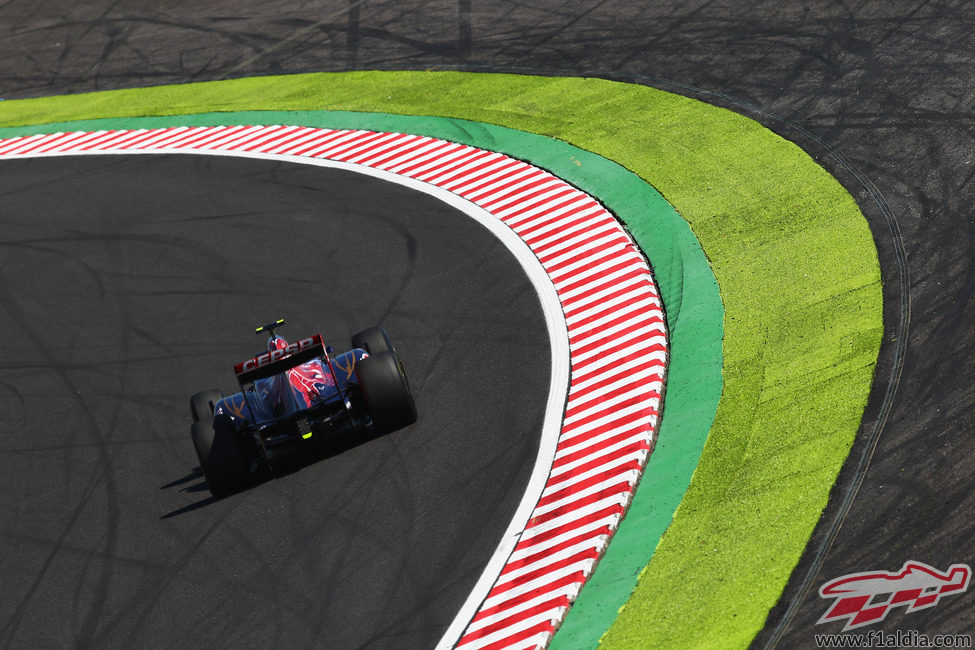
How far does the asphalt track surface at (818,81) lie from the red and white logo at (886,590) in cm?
12

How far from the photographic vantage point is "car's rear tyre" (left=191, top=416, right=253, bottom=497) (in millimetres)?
13391

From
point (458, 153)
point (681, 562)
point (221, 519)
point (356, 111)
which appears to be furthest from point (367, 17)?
point (681, 562)

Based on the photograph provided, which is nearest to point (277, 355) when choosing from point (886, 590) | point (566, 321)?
point (566, 321)

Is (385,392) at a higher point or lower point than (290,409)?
lower

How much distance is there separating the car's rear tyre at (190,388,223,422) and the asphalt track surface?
1.12 m

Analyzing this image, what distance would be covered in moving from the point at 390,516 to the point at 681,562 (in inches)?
136

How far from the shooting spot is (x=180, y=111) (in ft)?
80.6

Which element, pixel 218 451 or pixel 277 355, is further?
pixel 277 355

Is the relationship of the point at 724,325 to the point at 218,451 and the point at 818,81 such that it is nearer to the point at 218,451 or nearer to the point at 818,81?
the point at 218,451

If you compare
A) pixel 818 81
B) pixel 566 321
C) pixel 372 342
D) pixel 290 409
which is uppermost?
pixel 818 81

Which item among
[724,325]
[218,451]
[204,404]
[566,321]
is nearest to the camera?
[218,451]

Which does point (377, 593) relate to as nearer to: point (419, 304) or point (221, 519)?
point (221, 519)

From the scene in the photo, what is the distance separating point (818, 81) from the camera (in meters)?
20.7

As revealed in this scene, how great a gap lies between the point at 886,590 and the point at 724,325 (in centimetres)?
516
